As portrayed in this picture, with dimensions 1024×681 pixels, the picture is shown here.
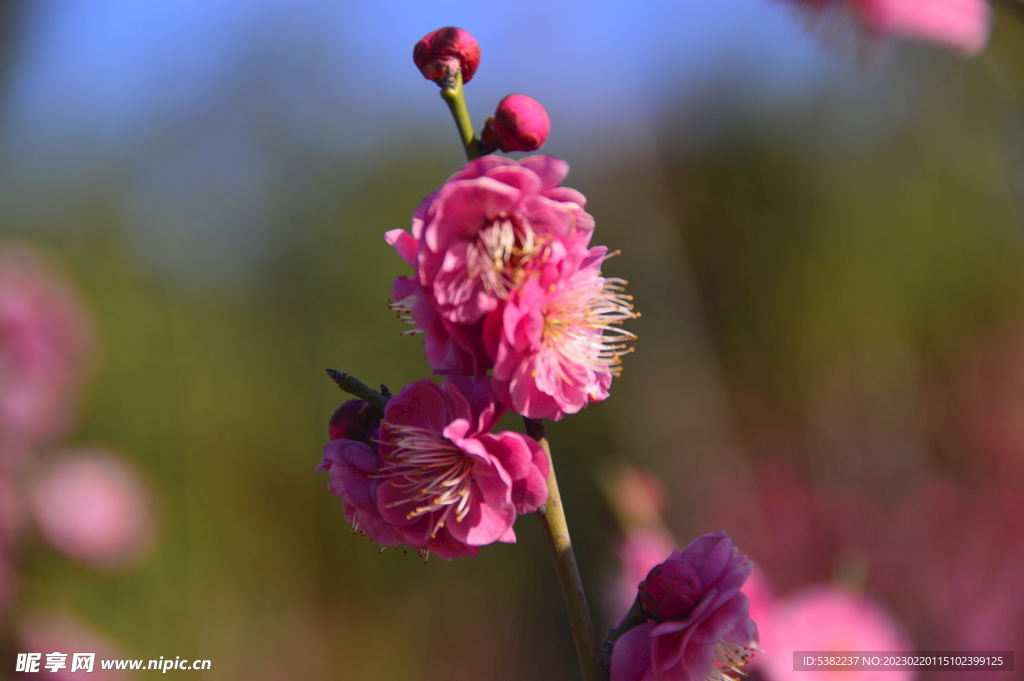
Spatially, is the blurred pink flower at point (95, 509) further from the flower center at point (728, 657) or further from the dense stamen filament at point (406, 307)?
the flower center at point (728, 657)

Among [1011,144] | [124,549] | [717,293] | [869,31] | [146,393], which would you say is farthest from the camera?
[717,293]

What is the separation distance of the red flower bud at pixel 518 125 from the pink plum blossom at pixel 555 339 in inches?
4.5

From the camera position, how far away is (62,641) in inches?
67.1

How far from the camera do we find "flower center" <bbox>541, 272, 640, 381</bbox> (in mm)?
507

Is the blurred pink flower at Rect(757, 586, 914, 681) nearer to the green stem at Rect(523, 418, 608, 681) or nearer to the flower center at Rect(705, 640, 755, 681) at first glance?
the flower center at Rect(705, 640, 755, 681)

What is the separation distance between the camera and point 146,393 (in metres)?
3.41

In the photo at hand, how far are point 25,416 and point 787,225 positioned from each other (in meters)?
3.78

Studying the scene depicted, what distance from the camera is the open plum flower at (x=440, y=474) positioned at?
478 mm

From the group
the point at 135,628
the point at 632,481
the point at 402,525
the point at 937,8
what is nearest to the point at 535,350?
the point at 402,525

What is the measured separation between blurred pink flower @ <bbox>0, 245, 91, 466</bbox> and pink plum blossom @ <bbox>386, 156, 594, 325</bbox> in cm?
211

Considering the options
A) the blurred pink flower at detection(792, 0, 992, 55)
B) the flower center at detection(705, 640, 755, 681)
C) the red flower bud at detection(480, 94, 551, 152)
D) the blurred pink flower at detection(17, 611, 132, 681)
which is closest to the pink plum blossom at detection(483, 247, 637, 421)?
the red flower bud at detection(480, 94, 551, 152)

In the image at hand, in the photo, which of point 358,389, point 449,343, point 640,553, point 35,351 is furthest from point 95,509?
point 449,343

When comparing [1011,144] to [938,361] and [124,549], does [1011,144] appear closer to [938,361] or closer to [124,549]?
[938,361]

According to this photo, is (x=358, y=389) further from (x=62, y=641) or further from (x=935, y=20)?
(x=62, y=641)
